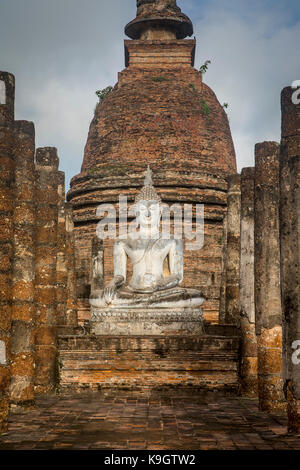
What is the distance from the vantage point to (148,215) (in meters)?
11.7

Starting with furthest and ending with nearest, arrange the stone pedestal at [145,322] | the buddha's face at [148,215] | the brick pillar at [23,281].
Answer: the buddha's face at [148,215] → the stone pedestal at [145,322] → the brick pillar at [23,281]

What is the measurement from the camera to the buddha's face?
38.2ft

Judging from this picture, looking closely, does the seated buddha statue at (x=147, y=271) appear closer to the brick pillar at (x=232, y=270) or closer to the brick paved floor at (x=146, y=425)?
the brick pillar at (x=232, y=270)

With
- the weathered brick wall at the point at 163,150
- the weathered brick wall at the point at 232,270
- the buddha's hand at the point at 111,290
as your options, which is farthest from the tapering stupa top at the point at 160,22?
the buddha's hand at the point at 111,290

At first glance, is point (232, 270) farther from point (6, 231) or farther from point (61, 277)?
point (6, 231)

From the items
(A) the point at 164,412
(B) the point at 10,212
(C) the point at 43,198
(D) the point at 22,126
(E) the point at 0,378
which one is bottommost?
(A) the point at 164,412

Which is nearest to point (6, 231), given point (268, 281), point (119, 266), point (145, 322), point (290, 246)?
point (290, 246)

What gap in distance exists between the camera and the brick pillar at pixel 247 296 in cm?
827

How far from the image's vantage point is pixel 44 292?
27.0 feet

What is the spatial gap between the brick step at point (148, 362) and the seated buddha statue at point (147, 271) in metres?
1.74

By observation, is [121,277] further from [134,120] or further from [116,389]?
[134,120]

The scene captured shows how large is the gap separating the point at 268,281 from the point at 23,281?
8.98 ft
